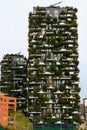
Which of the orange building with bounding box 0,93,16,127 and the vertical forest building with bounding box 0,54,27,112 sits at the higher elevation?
the vertical forest building with bounding box 0,54,27,112

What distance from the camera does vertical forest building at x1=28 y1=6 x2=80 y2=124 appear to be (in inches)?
5475

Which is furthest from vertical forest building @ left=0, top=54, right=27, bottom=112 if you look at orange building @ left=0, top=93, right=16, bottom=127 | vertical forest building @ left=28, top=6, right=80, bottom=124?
vertical forest building @ left=28, top=6, right=80, bottom=124

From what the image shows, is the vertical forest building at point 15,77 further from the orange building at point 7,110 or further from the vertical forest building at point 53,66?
the vertical forest building at point 53,66

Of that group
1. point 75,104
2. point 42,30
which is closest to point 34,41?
point 42,30

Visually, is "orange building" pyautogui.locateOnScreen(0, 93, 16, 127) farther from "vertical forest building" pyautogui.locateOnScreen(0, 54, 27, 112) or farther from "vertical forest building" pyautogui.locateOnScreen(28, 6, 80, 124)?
"vertical forest building" pyautogui.locateOnScreen(28, 6, 80, 124)

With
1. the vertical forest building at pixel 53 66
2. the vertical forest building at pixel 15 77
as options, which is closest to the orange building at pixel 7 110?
the vertical forest building at pixel 15 77

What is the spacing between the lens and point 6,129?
133 m

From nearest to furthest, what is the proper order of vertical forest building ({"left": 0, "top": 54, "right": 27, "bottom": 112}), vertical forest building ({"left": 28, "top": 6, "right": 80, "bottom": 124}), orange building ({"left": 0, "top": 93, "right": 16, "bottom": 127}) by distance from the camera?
vertical forest building ({"left": 28, "top": 6, "right": 80, "bottom": 124}) → orange building ({"left": 0, "top": 93, "right": 16, "bottom": 127}) → vertical forest building ({"left": 0, "top": 54, "right": 27, "bottom": 112})

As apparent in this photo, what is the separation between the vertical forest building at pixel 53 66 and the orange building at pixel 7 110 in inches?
338

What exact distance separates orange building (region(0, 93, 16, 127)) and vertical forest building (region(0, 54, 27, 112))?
10.1 feet

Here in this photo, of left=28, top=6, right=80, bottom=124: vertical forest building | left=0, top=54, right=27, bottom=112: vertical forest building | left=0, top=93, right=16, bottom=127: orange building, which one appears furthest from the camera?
left=0, top=54, right=27, bottom=112: vertical forest building

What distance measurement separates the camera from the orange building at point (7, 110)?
485 feet

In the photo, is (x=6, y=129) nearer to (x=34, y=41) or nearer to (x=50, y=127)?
(x=50, y=127)

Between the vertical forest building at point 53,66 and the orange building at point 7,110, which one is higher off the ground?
A: the vertical forest building at point 53,66
